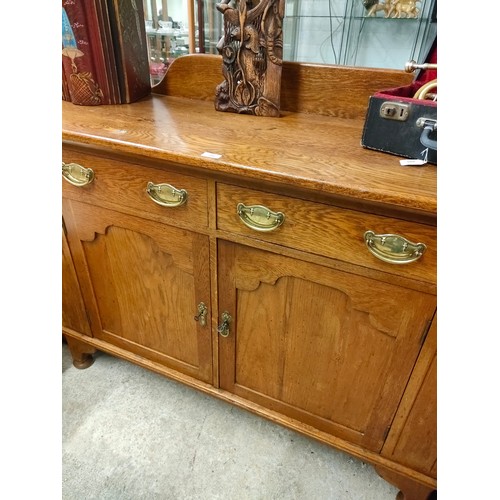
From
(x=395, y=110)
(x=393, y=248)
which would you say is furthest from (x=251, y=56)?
(x=393, y=248)

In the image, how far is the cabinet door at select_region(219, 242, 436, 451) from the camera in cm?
62

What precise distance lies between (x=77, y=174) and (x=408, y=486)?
104cm

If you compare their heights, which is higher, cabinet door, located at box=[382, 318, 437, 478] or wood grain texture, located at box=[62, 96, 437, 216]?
wood grain texture, located at box=[62, 96, 437, 216]

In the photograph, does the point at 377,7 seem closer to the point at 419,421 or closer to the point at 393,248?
the point at 393,248

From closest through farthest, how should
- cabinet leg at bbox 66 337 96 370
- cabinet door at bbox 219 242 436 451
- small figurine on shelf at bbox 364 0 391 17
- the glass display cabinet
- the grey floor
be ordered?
cabinet door at bbox 219 242 436 451, the grey floor, cabinet leg at bbox 66 337 96 370, the glass display cabinet, small figurine on shelf at bbox 364 0 391 17

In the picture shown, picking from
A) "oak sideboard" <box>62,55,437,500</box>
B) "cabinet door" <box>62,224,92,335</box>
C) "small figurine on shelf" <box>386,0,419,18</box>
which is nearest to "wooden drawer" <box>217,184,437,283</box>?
"oak sideboard" <box>62,55,437,500</box>

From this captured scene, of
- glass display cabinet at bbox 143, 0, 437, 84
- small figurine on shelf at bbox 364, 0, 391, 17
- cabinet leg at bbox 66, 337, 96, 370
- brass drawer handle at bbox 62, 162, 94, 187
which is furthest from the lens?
small figurine on shelf at bbox 364, 0, 391, 17

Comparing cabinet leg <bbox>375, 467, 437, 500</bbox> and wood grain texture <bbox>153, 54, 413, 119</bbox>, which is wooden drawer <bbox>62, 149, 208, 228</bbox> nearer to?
wood grain texture <bbox>153, 54, 413, 119</bbox>

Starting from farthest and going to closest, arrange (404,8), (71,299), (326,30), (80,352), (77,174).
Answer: (326,30)
(404,8)
(80,352)
(71,299)
(77,174)


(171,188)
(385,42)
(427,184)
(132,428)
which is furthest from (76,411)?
(385,42)

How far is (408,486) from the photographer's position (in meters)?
0.81

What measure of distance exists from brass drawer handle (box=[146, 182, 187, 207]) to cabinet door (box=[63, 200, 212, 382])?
7 centimetres

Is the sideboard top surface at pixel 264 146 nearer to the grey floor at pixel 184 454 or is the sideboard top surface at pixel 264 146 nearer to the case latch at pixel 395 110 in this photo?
the case latch at pixel 395 110
